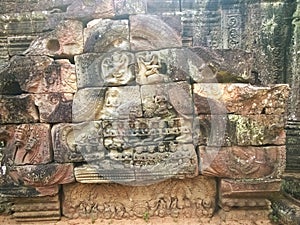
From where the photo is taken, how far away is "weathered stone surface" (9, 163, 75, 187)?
3.68m

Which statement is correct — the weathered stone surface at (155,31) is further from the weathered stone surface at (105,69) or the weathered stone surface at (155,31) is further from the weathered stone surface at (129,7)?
the weathered stone surface at (105,69)

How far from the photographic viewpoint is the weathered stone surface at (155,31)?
3599 millimetres

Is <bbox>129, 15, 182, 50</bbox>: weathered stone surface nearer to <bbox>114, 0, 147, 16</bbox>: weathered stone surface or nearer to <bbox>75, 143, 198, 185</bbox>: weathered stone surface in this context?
<bbox>114, 0, 147, 16</bbox>: weathered stone surface

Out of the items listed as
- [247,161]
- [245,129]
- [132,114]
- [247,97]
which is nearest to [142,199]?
[132,114]

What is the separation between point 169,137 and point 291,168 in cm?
265

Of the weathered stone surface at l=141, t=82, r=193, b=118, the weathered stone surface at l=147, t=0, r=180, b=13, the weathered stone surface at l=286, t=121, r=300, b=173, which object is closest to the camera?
the weathered stone surface at l=141, t=82, r=193, b=118

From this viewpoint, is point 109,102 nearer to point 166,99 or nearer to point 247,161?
point 166,99

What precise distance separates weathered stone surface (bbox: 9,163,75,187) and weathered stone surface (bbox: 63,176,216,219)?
0.27 metres

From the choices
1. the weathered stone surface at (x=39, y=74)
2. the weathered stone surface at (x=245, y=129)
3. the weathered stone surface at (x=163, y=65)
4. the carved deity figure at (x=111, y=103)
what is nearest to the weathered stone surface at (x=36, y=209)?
the carved deity figure at (x=111, y=103)

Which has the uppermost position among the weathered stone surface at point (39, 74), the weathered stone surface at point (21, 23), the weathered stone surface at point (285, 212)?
the weathered stone surface at point (21, 23)

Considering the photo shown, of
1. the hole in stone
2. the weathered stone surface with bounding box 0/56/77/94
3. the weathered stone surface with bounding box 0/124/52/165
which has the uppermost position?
the hole in stone

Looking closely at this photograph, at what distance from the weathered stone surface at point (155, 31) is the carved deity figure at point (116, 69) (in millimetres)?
270

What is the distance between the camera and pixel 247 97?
11.6ft

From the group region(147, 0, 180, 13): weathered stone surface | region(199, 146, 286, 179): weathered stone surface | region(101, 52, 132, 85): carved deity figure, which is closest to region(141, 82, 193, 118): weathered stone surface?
region(101, 52, 132, 85): carved deity figure
